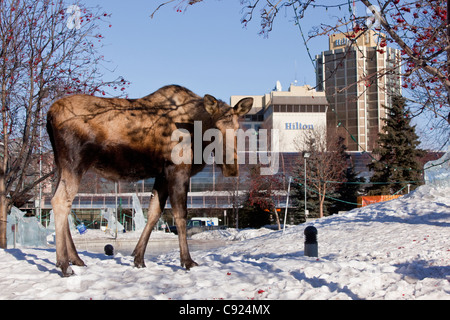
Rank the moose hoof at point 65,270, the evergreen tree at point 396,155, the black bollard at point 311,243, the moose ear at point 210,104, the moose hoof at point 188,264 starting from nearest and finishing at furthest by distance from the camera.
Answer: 1. the moose hoof at point 65,270
2. the moose ear at point 210,104
3. the moose hoof at point 188,264
4. the black bollard at point 311,243
5. the evergreen tree at point 396,155

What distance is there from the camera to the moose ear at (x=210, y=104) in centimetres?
584

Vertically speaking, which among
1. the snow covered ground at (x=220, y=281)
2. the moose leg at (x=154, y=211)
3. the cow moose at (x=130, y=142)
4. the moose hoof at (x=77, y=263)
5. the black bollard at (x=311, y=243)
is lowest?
the black bollard at (x=311, y=243)

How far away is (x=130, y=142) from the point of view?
19.0ft

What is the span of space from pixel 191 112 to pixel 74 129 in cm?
156

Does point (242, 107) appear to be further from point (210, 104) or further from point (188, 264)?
point (188, 264)

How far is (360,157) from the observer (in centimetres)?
5791

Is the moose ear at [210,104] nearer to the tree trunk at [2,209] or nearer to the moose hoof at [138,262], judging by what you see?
the moose hoof at [138,262]

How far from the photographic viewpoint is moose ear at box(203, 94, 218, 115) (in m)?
5.84

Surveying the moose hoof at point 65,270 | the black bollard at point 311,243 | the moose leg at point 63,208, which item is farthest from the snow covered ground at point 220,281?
the black bollard at point 311,243

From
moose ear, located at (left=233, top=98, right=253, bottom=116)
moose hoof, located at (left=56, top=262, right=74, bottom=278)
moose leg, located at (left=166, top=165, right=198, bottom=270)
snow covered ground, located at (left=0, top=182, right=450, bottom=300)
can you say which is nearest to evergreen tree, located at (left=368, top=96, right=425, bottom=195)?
snow covered ground, located at (left=0, top=182, right=450, bottom=300)

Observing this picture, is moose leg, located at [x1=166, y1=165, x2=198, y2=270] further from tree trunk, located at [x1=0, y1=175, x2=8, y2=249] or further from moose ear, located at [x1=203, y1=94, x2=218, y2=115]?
tree trunk, located at [x1=0, y1=175, x2=8, y2=249]
